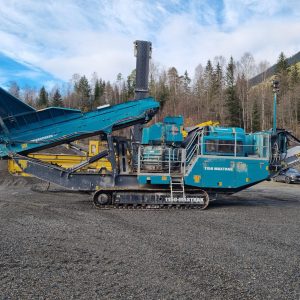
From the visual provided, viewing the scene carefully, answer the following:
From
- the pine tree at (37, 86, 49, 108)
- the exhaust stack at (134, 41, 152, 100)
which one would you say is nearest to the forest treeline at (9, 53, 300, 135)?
the pine tree at (37, 86, 49, 108)

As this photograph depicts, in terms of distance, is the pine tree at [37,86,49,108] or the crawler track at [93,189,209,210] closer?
the crawler track at [93,189,209,210]

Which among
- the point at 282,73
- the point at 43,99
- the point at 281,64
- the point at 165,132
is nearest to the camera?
the point at 165,132

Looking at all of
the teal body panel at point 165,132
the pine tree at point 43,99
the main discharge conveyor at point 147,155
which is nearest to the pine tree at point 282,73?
the main discharge conveyor at point 147,155

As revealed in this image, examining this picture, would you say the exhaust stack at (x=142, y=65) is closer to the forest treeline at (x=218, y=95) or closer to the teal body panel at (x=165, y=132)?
the teal body panel at (x=165, y=132)

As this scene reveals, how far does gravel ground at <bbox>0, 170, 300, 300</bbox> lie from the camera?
4754mm

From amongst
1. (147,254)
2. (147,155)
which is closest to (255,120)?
(147,155)

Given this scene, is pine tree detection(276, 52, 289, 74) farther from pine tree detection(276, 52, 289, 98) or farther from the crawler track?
the crawler track

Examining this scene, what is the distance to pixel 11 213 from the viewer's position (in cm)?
995

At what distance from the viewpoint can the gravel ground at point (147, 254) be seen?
475 cm

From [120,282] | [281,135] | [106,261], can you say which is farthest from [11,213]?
[281,135]

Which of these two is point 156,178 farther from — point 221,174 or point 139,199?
point 221,174

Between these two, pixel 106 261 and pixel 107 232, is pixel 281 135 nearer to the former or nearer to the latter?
pixel 107 232

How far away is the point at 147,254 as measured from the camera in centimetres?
633

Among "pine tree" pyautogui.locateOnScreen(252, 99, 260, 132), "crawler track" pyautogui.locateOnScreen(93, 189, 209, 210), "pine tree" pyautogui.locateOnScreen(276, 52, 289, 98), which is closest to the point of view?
"crawler track" pyautogui.locateOnScreen(93, 189, 209, 210)
